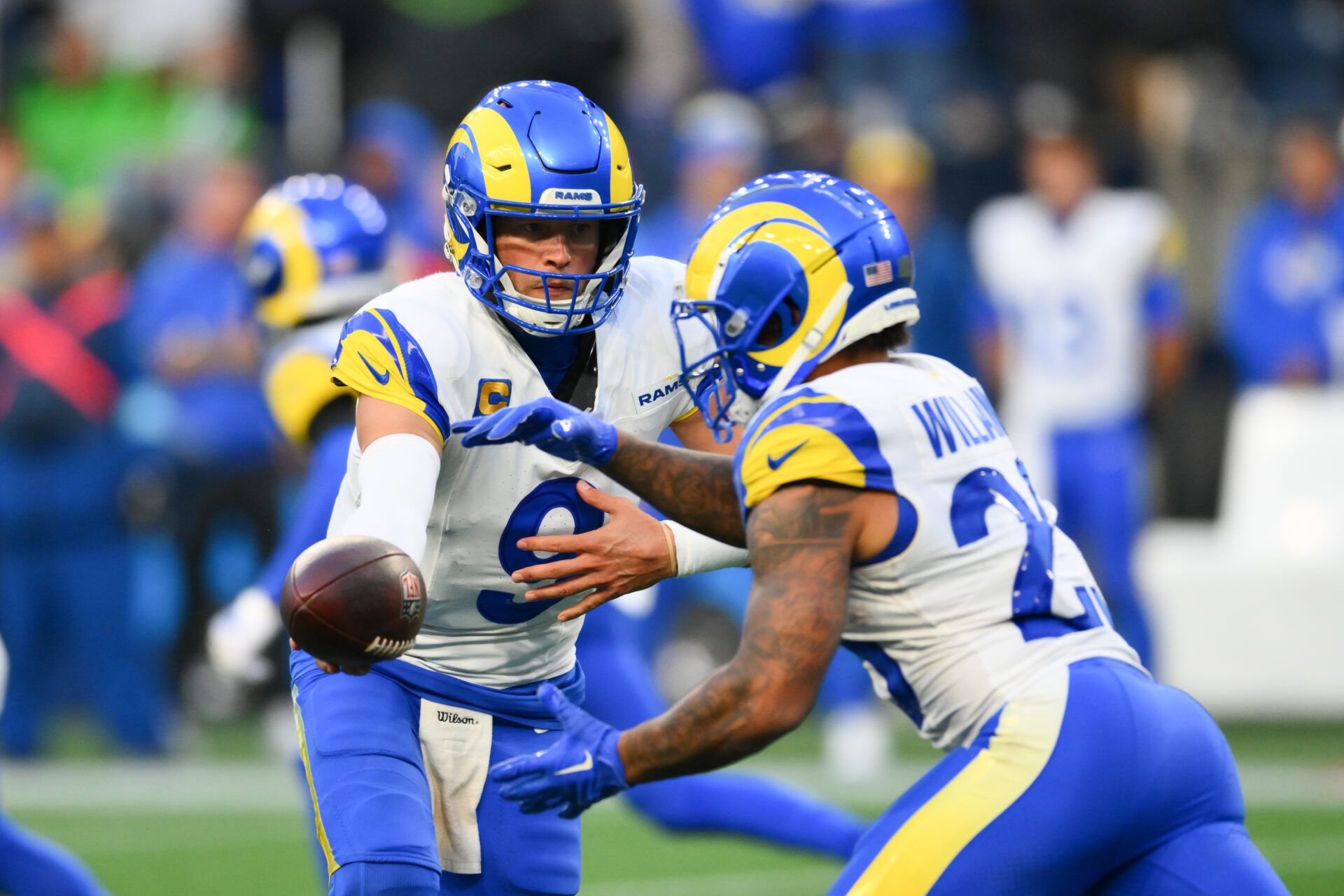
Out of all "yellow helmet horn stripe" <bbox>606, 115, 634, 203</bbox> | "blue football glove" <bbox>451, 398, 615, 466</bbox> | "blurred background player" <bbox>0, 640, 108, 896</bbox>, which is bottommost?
"blurred background player" <bbox>0, 640, 108, 896</bbox>

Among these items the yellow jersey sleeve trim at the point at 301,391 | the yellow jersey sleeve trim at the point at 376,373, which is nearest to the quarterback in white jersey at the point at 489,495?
the yellow jersey sleeve trim at the point at 376,373

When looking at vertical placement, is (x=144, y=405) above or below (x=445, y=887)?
below

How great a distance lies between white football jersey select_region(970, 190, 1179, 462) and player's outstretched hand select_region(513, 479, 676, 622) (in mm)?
5102

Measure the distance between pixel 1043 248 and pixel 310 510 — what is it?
15.5 feet

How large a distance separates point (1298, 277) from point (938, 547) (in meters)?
6.38

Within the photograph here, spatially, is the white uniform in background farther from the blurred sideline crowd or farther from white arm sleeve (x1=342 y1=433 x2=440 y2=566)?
white arm sleeve (x1=342 y1=433 x2=440 y2=566)

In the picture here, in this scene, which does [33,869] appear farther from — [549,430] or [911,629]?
[911,629]

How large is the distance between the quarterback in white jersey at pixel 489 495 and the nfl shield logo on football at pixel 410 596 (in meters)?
0.08

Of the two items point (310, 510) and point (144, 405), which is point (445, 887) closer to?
point (310, 510)

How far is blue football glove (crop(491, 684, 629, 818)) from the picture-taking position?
2.96 meters

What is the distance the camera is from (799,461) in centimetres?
288

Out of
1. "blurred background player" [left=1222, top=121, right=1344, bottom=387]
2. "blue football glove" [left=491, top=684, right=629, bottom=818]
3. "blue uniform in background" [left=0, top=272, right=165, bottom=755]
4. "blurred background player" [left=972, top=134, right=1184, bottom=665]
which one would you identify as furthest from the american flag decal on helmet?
"blurred background player" [left=1222, top=121, right=1344, bottom=387]

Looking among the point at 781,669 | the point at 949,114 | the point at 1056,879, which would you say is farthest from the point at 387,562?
the point at 949,114

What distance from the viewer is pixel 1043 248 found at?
838 cm
